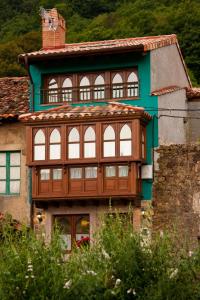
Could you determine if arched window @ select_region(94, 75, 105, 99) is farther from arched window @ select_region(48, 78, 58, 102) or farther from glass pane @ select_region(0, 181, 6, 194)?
glass pane @ select_region(0, 181, 6, 194)

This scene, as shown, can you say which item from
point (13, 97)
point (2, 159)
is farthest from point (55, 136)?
point (13, 97)

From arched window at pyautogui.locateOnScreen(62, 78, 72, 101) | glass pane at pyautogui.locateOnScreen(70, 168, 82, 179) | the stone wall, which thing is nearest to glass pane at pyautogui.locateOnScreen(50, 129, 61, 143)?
glass pane at pyautogui.locateOnScreen(70, 168, 82, 179)

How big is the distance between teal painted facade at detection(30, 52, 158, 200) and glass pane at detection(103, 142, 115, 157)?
60.1 inches

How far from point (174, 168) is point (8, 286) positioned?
12.4m

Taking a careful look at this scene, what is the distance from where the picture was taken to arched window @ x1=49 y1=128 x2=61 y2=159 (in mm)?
33062

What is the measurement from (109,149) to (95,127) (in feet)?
2.89

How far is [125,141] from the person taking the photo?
106 feet

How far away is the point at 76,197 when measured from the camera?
32.5m

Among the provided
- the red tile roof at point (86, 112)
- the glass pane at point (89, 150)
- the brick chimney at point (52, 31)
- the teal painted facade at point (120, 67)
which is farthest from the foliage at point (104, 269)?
the brick chimney at point (52, 31)

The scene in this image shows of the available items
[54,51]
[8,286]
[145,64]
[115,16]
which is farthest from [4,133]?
[115,16]

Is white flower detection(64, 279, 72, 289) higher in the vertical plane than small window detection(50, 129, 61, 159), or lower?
lower

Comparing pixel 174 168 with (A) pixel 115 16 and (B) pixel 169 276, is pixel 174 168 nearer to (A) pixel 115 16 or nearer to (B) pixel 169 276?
(B) pixel 169 276

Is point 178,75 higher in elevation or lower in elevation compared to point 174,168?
higher

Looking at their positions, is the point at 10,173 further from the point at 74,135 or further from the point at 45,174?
the point at 74,135
